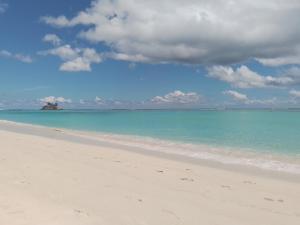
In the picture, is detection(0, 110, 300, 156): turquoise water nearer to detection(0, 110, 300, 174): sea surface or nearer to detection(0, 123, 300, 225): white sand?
detection(0, 110, 300, 174): sea surface

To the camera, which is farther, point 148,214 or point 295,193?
point 295,193

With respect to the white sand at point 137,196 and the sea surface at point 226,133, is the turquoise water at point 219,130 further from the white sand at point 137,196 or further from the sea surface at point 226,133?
the white sand at point 137,196

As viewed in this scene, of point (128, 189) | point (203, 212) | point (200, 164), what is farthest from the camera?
point (200, 164)

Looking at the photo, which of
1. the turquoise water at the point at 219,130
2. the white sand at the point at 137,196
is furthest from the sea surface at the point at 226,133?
the white sand at the point at 137,196

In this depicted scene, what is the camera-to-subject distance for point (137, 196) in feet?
22.6

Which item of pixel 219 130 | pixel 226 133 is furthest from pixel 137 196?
pixel 219 130

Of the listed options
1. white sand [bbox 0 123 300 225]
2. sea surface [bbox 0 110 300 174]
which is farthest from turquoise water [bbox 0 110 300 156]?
white sand [bbox 0 123 300 225]

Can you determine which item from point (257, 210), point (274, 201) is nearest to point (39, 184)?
point (257, 210)

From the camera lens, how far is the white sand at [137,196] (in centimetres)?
551

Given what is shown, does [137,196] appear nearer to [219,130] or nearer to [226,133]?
[226,133]

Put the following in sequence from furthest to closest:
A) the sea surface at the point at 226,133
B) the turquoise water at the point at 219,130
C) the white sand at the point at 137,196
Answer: the turquoise water at the point at 219,130
the sea surface at the point at 226,133
the white sand at the point at 137,196

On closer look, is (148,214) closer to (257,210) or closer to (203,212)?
(203,212)

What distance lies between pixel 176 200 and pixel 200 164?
5.91 metres

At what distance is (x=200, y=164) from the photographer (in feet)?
40.9
